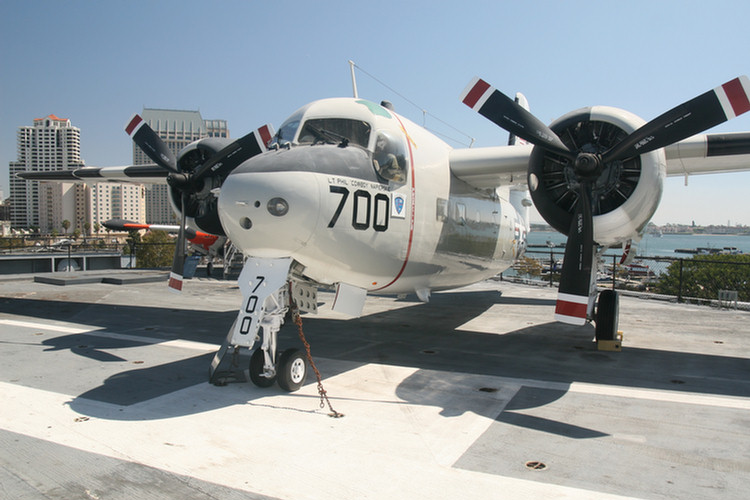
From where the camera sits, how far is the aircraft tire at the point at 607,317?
31.9ft

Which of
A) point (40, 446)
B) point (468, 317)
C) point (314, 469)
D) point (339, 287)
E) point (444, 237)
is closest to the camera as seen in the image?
point (314, 469)

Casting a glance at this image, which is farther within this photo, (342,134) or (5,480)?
(342,134)

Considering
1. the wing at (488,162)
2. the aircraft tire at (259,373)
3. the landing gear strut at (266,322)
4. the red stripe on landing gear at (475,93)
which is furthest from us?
the wing at (488,162)

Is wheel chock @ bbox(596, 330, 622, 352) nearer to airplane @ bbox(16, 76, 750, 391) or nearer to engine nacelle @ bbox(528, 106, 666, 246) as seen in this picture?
airplane @ bbox(16, 76, 750, 391)

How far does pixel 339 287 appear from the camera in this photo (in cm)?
757

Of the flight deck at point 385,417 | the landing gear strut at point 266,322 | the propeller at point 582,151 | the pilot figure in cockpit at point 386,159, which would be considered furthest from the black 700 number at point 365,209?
the propeller at point 582,151

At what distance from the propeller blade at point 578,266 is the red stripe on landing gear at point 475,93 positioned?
7.26 feet

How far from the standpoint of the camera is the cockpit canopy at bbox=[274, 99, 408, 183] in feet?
24.6

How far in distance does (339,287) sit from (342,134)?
2273 millimetres

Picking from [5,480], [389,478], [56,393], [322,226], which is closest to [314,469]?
[389,478]

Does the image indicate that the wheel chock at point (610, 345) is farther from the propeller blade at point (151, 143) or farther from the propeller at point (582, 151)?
the propeller blade at point (151, 143)

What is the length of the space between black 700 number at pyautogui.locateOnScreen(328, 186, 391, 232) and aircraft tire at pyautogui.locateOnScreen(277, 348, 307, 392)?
70.9 inches

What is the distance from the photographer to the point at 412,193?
8.14 m

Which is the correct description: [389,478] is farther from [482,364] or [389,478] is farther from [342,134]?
[342,134]
